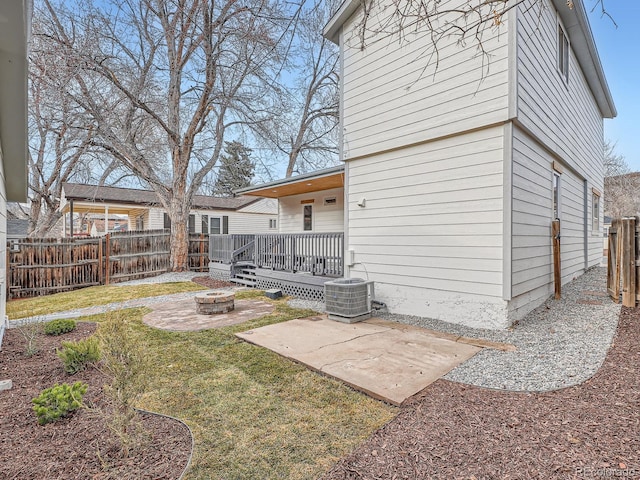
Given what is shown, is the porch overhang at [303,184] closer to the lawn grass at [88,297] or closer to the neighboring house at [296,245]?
the neighboring house at [296,245]

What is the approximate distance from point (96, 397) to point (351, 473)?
7.79ft

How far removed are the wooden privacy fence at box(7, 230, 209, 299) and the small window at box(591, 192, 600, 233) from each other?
15714mm

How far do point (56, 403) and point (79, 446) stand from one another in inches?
20.6

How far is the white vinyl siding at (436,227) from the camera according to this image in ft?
16.5

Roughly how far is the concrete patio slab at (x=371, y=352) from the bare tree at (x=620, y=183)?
24.7m

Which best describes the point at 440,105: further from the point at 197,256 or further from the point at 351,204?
the point at 197,256

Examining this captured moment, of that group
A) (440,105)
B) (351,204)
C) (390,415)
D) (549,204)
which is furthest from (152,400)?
(549,204)

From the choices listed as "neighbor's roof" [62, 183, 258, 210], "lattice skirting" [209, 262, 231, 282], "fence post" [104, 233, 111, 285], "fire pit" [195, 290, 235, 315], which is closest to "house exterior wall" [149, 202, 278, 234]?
"neighbor's roof" [62, 183, 258, 210]

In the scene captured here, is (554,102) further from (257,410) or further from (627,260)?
(257,410)

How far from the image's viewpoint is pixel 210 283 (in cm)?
1089

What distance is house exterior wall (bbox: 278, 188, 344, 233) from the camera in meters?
10.8

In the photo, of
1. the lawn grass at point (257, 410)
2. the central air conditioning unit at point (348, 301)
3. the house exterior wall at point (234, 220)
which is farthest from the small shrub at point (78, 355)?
the house exterior wall at point (234, 220)

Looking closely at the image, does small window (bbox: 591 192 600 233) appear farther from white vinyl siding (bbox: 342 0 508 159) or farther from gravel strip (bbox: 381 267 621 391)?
white vinyl siding (bbox: 342 0 508 159)

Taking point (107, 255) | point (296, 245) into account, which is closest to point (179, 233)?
point (107, 255)
